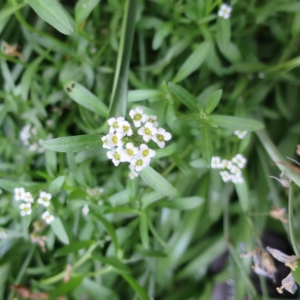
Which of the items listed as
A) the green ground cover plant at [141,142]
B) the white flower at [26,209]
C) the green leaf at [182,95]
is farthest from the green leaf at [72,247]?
the green leaf at [182,95]

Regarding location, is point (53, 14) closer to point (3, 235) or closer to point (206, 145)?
point (206, 145)

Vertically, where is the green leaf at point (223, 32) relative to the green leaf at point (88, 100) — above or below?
above

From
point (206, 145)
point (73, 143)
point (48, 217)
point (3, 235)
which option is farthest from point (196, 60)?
point (3, 235)

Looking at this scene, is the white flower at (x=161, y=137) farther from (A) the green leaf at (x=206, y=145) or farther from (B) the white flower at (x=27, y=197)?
(B) the white flower at (x=27, y=197)

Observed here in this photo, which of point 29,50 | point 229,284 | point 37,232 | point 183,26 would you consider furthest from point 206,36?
point 229,284

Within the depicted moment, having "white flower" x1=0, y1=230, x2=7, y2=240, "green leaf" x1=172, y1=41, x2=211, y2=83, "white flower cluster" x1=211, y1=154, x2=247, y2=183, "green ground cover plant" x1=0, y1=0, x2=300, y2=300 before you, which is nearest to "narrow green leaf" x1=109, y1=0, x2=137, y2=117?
"green ground cover plant" x1=0, y1=0, x2=300, y2=300

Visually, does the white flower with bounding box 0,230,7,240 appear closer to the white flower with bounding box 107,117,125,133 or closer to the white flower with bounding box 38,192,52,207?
the white flower with bounding box 38,192,52,207
